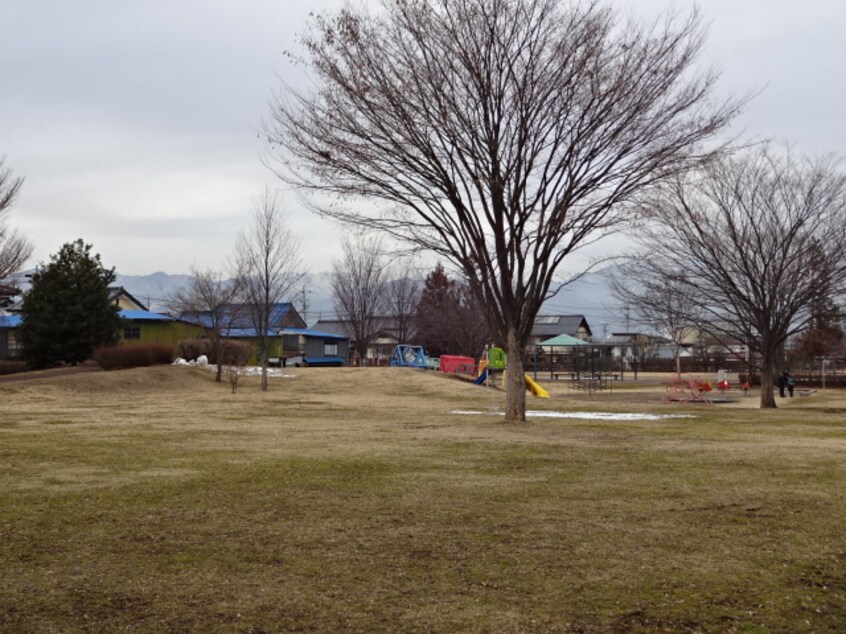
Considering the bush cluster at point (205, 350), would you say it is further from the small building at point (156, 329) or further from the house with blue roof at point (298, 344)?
the small building at point (156, 329)

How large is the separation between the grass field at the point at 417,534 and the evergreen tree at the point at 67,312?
84.2 ft

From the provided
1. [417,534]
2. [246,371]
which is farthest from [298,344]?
[417,534]

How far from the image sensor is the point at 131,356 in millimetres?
35562

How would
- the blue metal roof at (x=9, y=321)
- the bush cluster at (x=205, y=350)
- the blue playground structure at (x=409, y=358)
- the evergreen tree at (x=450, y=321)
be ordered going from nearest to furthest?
the bush cluster at (x=205, y=350) → the blue metal roof at (x=9, y=321) → the blue playground structure at (x=409, y=358) → the evergreen tree at (x=450, y=321)

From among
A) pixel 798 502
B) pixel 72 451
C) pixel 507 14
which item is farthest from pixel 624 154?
pixel 72 451

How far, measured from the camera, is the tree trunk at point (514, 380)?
17156mm

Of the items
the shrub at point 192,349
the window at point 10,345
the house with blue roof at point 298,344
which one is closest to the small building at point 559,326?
the house with blue roof at point 298,344

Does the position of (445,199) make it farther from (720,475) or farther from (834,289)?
(834,289)

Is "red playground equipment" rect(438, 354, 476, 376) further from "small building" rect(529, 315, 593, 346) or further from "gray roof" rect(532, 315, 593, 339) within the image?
"gray roof" rect(532, 315, 593, 339)

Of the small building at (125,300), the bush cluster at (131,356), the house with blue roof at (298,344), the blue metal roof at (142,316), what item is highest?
the small building at (125,300)

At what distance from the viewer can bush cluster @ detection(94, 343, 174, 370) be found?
1366 inches

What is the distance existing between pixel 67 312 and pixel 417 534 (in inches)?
1369

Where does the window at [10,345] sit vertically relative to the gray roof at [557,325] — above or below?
below

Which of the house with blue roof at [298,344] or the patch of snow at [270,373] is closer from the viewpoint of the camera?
the patch of snow at [270,373]
